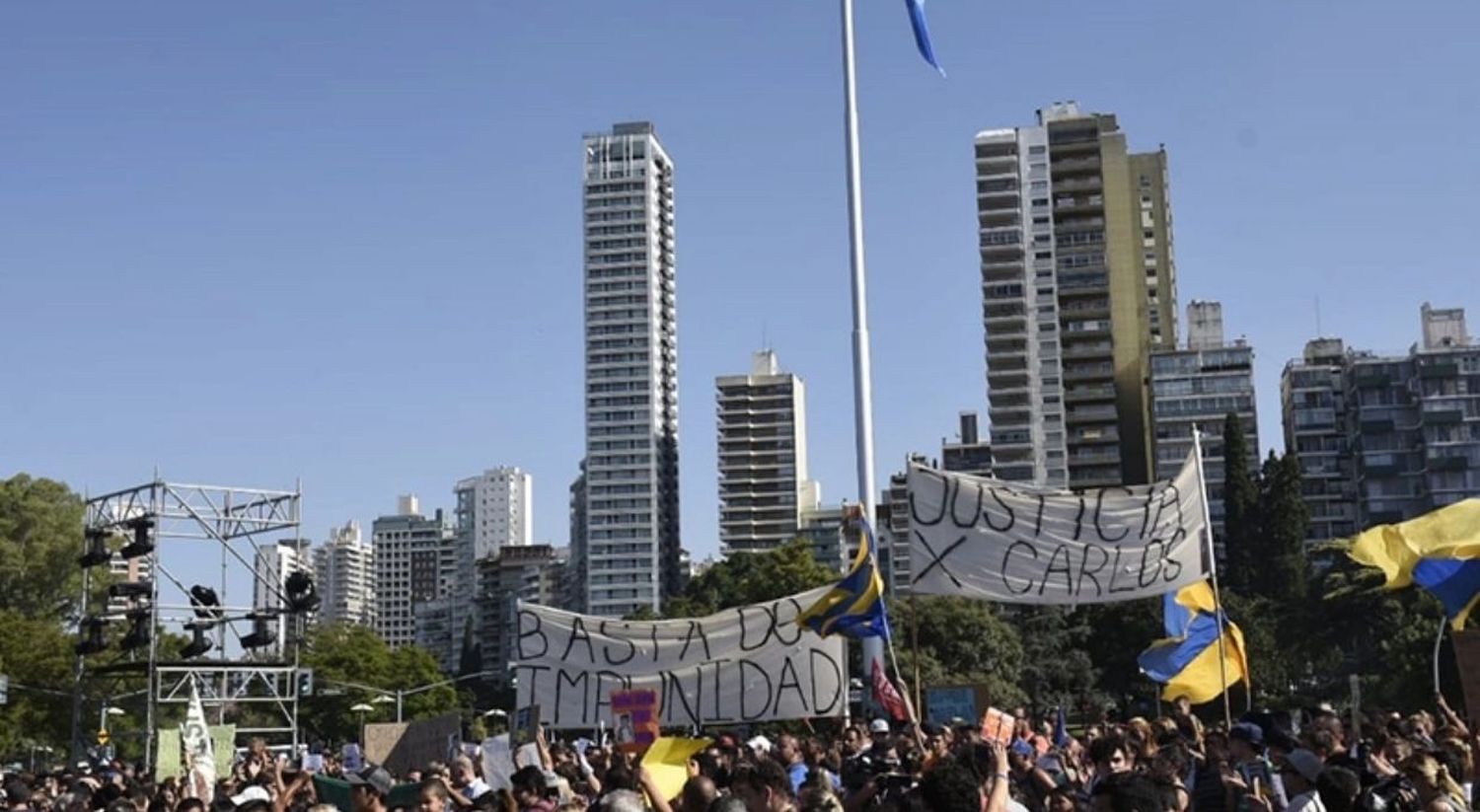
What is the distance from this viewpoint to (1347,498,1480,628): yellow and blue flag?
1492 centimetres

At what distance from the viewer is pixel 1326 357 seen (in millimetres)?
126438

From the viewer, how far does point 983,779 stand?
23.4 feet

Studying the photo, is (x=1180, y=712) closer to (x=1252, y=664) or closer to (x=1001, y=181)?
(x=1252, y=664)

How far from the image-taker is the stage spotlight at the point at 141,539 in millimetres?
33688

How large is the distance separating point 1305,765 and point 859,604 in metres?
8.98

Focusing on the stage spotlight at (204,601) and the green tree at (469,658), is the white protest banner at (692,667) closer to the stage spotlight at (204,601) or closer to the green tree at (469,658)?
the stage spotlight at (204,601)

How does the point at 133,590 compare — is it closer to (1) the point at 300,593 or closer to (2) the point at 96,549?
(2) the point at 96,549

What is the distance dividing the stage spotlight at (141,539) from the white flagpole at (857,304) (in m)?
15.8

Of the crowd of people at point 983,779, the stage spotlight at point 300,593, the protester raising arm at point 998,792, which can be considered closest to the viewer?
the protester raising arm at point 998,792

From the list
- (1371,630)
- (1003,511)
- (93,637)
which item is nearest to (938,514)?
(1003,511)

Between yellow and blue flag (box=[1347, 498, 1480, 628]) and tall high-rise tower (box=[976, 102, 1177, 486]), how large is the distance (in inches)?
4011

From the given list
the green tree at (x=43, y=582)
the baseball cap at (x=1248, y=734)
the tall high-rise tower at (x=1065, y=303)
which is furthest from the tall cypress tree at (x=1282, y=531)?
the baseball cap at (x=1248, y=734)

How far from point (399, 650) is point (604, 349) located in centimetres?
7039

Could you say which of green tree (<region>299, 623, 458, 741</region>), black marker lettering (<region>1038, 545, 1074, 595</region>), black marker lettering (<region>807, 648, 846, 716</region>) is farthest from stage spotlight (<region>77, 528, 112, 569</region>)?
green tree (<region>299, 623, 458, 741</region>)
